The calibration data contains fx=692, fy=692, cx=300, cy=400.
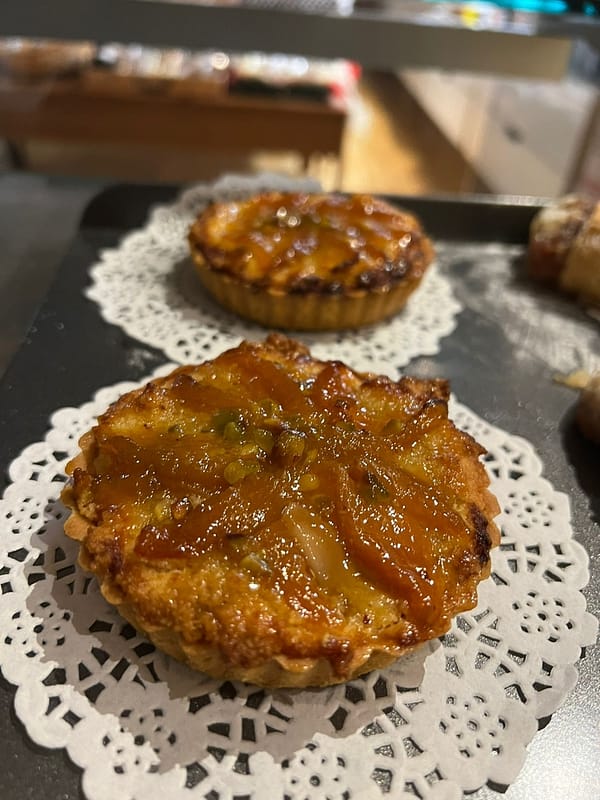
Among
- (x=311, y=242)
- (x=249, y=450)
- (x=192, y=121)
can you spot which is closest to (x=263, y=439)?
→ (x=249, y=450)

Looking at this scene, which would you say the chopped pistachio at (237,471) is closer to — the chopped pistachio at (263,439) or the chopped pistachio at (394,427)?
the chopped pistachio at (263,439)

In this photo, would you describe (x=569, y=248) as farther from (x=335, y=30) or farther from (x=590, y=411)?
(x=335, y=30)

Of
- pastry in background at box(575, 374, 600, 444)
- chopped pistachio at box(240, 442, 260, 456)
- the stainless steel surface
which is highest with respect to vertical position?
the stainless steel surface

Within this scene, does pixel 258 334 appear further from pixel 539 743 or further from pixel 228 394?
pixel 539 743

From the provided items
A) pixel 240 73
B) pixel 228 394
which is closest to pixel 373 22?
pixel 228 394

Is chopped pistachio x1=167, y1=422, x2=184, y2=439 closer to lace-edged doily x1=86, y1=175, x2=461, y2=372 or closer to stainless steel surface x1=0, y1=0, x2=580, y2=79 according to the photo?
lace-edged doily x1=86, y1=175, x2=461, y2=372

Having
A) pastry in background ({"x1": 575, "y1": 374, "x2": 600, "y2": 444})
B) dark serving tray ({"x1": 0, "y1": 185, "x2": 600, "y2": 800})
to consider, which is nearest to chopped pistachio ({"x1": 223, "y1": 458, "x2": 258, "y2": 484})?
dark serving tray ({"x1": 0, "y1": 185, "x2": 600, "y2": 800})

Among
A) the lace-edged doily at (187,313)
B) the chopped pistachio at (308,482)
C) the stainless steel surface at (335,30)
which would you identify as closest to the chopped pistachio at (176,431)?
the chopped pistachio at (308,482)
